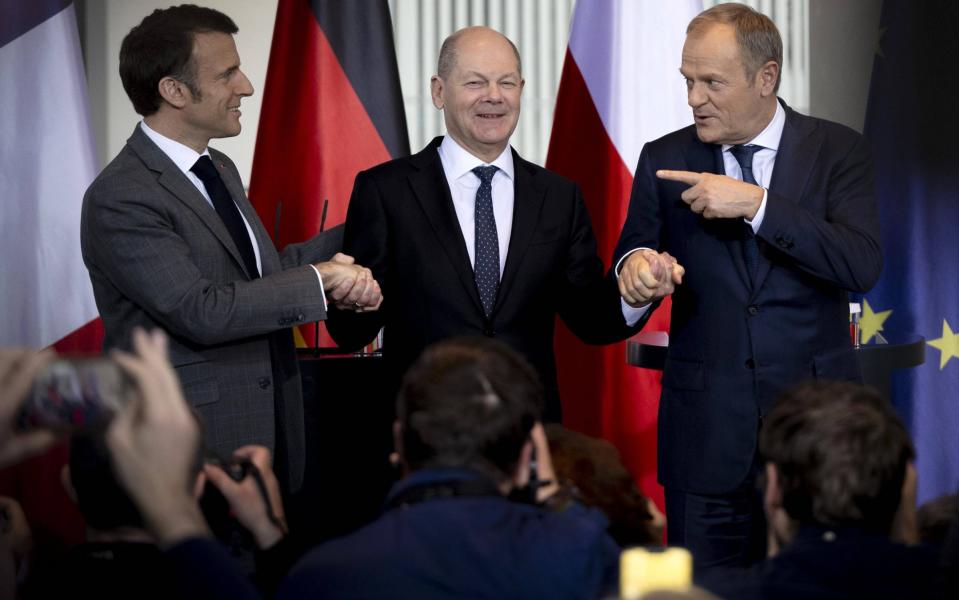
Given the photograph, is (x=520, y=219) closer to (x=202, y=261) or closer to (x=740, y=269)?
(x=740, y=269)

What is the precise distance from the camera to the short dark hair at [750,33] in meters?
2.94

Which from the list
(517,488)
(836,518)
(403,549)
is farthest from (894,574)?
(403,549)

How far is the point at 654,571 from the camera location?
151 centimetres

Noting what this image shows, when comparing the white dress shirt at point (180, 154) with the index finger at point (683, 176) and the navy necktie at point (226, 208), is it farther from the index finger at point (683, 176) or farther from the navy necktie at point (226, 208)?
the index finger at point (683, 176)

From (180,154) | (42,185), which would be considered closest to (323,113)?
(42,185)

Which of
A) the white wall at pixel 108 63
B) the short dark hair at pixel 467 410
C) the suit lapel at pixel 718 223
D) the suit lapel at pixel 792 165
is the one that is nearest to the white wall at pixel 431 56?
the white wall at pixel 108 63

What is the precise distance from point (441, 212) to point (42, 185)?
79.9 inches

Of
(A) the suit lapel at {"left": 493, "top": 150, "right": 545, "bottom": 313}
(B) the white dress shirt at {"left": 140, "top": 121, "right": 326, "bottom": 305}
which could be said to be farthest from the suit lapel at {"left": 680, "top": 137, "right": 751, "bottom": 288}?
(B) the white dress shirt at {"left": 140, "top": 121, "right": 326, "bottom": 305}

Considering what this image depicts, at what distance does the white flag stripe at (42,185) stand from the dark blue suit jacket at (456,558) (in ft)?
10.4

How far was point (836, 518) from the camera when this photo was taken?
1679mm

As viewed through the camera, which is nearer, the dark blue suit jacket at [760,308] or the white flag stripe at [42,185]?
the dark blue suit jacket at [760,308]

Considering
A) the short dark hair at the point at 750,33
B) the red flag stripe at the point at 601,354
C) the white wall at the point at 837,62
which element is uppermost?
the white wall at the point at 837,62

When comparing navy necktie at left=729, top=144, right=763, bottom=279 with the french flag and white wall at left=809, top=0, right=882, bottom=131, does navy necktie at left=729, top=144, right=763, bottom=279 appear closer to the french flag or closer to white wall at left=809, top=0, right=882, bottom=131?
the french flag

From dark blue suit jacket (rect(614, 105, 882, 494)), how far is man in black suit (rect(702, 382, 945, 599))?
1031 mm
